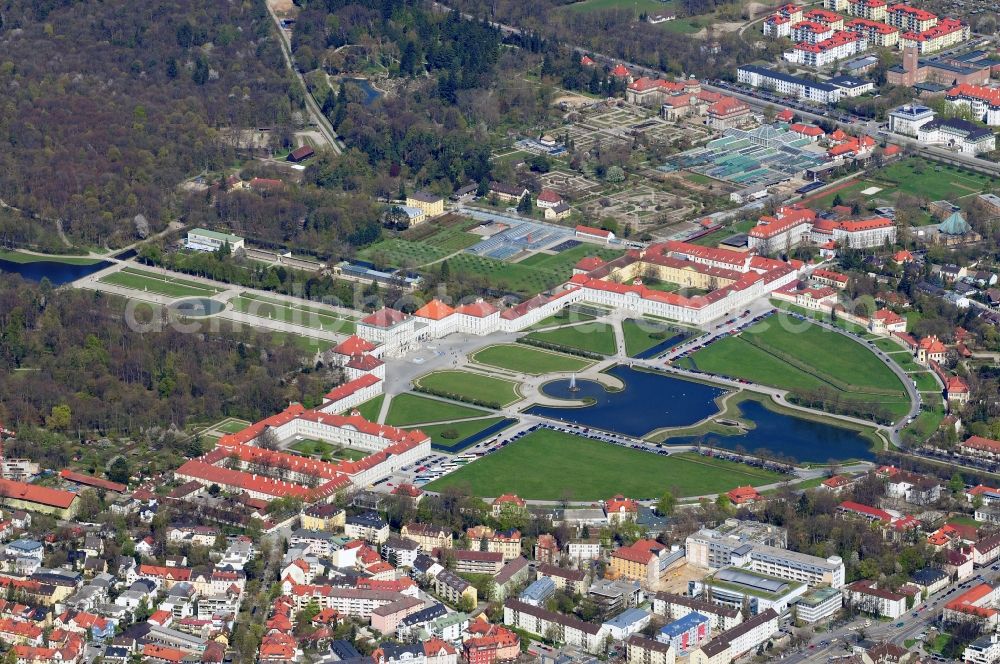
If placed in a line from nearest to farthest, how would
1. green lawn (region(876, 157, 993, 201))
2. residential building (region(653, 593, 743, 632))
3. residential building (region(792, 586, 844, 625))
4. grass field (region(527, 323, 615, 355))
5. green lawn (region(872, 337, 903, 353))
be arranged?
residential building (region(653, 593, 743, 632)) < residential building (region(792, 586, 844, 625)) < green lawn (region(872, 337, 903, 353)) < grass field (region(527, 323, 615, 355)) < green lawn (region(876, 157, 993, 201))

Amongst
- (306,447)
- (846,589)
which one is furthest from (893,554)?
(306,447)

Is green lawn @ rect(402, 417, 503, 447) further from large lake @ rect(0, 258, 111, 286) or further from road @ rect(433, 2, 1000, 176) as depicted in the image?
road @ rect(433, 2, 1000, 176)

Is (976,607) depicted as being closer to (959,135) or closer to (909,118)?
(959,135)

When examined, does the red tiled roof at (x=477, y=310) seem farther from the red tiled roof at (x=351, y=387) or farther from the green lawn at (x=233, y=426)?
the green lawn at (x=233, y=426)

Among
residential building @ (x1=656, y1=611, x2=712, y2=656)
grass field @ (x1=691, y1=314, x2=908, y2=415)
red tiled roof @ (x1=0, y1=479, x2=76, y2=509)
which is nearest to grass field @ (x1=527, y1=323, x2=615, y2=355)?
grass field @ (x1=691, y1=314, x2=908, y2=415)

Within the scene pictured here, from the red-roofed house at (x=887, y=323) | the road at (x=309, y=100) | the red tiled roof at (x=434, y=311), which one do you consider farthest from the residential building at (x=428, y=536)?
the road at (x=309, y=100)

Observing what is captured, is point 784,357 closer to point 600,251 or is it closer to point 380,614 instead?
point 600,251

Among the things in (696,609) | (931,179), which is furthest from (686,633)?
(931,179)

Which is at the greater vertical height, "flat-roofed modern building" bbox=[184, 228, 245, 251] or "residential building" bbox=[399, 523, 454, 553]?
"residential building" bbox=[399, 523, 454, 553]
